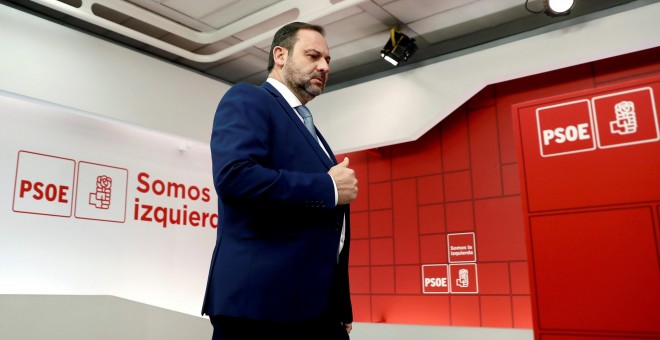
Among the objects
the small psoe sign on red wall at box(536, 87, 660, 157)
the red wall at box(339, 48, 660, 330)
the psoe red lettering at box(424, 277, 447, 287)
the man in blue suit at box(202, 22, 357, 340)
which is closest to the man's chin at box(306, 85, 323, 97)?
the man in blue suit at box(202, 22, 357, 340)

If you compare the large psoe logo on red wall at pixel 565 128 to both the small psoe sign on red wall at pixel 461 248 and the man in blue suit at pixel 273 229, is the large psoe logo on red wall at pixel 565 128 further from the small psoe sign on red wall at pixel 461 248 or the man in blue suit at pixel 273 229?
the small psoe sign on red wall at pixel 461 248

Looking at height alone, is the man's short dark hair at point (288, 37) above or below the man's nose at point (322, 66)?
above

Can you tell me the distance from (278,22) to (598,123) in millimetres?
3070

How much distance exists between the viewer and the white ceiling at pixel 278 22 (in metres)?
4.02

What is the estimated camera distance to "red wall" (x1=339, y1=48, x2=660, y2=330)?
4.21m

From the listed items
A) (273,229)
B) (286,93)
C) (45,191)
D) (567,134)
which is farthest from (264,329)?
(45,191)

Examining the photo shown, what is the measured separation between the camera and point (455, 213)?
4594mm

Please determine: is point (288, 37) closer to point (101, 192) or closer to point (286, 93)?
point (286, 93)

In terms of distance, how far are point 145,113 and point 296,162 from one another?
3559 millimetres

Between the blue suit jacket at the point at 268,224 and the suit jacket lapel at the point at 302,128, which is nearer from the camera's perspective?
the blue suit jacket at the point at 268,224

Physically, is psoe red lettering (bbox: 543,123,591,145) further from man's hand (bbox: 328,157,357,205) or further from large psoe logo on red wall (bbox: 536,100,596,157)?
man's hand (bbox: 328,157,357,205)

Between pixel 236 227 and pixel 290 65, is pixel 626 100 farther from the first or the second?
pixel 236 227

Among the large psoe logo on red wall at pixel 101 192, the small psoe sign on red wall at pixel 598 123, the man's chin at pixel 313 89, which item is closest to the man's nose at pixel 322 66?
the man's chin at pixel 313 89

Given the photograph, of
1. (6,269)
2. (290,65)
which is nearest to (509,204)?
(290,65)
